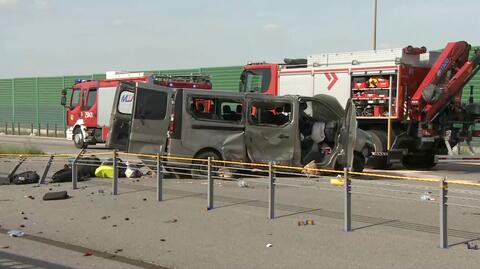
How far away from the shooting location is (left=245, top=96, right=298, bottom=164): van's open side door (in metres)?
13.5

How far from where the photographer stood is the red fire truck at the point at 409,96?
16344 millimetres

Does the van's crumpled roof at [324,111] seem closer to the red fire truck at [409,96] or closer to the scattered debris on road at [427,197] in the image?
the red fire truck at [409,96]

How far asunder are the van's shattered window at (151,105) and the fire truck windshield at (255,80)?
574 cm

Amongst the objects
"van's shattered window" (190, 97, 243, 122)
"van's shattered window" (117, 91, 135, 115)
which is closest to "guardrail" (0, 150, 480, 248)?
"van's shattered window" (190, 97, 243, 122)

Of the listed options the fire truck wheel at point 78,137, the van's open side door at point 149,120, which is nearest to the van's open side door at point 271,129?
the van's open side door at point 149,120

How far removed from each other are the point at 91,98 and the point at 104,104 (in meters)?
1.04

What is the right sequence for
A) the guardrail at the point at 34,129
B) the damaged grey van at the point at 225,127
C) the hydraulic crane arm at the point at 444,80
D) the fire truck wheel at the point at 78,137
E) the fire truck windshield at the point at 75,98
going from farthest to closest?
the guardrail at the point at 34,129 → the fire truck windshield at the point at 75,98 → the fire truck wheel at the point at 78,137 → the hydraulic crane arm at the point at 444,80 → the damaged grey van at the point at 225,127

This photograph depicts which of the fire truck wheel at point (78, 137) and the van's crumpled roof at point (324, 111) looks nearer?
the van's crumpled roof at point (324, 111)

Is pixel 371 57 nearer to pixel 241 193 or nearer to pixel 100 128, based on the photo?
pixel 241 193

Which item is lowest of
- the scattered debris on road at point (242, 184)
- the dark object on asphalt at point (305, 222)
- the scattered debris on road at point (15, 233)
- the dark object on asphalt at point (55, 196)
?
the scattered debris on road at point (15, 233)

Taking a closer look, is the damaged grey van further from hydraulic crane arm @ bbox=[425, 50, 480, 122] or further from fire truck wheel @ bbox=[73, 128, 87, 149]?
fire truck wheel @ bbox=[73, 128, 87, 149]

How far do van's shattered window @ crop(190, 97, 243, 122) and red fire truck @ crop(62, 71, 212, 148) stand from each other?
9424mm

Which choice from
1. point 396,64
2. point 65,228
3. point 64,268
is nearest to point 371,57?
point 396,64

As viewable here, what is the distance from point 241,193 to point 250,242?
4.05 meters
